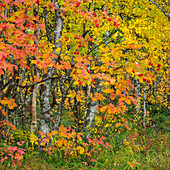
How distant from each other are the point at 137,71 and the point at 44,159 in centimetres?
384

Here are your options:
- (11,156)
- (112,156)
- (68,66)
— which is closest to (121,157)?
(112,156)

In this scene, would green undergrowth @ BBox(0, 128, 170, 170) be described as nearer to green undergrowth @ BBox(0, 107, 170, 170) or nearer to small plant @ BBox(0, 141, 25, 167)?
green undergrowth @ BBox(0, 107, 170, 170)

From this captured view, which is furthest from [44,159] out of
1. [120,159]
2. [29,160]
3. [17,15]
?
[17,15]

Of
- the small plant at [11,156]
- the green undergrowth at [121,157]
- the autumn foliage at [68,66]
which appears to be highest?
the autumn foliage at [68,66]

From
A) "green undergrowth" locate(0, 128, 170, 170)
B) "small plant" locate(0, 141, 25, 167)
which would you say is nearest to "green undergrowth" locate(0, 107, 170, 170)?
"green undergrowth" locate(0, 128, 170, 170)

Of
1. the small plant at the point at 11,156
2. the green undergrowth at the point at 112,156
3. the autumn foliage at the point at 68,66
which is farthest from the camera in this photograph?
the green undergrowth at the point at 112,156

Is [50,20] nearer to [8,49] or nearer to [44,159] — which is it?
[8,49]

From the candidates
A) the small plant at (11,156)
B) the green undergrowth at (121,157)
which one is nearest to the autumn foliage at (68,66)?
the small plant at (11,156)

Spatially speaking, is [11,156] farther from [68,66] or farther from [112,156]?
[112,156]

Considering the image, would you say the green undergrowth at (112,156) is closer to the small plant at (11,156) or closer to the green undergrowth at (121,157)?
the green undergrowth at (121,157)

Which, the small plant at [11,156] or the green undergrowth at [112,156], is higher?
the small plant at [11,156]

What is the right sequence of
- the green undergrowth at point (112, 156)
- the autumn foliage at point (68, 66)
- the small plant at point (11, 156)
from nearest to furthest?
the autumn foliage at point (68, 66) → the small plant at point (11, 156) → the green undergrowth at point (112, 156)

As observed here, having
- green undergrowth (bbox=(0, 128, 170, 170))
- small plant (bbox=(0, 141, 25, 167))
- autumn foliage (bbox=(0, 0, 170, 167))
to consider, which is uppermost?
autumn foliage (bbox=(0, 0, 170, 167))

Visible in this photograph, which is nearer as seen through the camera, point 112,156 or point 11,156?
point 11,156
